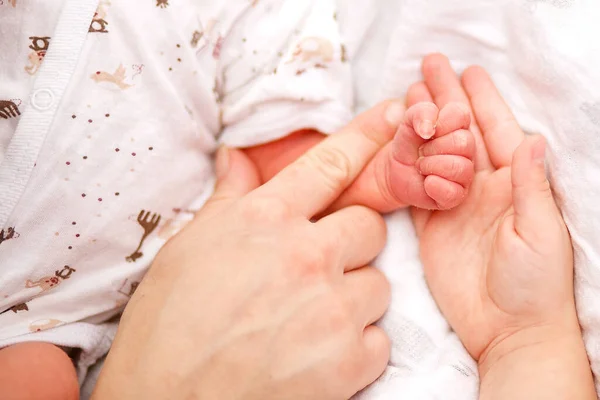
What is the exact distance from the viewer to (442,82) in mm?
742

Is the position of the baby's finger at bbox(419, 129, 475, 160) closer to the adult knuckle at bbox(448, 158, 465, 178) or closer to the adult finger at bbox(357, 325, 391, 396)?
the adult knuckle at bbox(448, 158, 465, 178)

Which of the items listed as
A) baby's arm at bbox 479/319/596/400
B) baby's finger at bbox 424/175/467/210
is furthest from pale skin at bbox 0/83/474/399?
baby's arm at bbox 479/319/596/400

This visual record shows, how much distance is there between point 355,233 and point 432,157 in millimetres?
132

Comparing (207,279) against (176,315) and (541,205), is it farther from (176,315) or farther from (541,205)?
(541,205)

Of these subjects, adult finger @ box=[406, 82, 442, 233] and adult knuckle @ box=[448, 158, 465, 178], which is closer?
adult knuckle @ box=[448, 158, 465, 178]

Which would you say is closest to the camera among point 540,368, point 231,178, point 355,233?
point 540,368

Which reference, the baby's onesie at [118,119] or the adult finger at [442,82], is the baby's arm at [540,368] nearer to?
the adult finger at [442,82]

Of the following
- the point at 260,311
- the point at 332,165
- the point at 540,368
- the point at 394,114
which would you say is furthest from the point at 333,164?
the point at 540,368

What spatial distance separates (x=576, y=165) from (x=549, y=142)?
1.8 inches

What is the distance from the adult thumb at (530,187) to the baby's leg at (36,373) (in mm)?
540

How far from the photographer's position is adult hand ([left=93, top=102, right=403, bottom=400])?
1.85 ft

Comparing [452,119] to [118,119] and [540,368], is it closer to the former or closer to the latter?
[540,368]

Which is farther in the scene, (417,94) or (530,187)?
(417,94)

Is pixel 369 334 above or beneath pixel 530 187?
beneath
